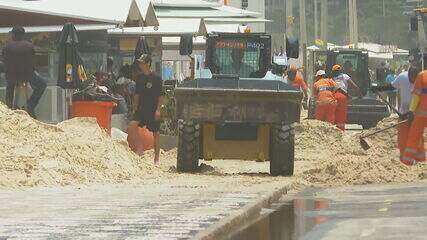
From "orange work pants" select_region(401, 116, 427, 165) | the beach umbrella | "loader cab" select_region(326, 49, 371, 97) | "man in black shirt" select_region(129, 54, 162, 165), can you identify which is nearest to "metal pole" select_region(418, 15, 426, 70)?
"loader cab" select_region(326, 49, 371, 97)

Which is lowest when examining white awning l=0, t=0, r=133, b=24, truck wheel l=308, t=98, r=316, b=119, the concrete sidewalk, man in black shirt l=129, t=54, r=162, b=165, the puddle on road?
truck wheel l=308, t=98, r=316, b=119

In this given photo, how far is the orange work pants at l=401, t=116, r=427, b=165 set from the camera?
21172 millimetres

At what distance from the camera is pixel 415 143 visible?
2128 cm

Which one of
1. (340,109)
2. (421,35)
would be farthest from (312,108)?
(421,35)

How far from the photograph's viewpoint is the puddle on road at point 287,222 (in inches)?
508

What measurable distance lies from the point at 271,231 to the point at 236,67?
38.4 ft

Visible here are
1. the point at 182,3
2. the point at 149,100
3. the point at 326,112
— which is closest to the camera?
the point at 149,100

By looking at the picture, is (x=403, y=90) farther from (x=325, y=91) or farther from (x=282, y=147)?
(x=282, y=147)

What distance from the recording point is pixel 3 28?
27422 mm

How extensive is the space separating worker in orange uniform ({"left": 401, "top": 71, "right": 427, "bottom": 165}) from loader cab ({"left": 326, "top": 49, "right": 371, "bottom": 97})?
68.1 ft

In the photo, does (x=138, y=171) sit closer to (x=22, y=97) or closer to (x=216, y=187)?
(x=216, y=187)

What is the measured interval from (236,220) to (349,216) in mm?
1627

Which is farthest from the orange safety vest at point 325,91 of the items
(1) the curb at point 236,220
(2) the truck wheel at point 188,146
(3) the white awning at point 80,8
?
(1) the curb at point 236,220

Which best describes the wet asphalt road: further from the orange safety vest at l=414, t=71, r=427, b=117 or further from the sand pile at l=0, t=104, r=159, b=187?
the sand pile at l=0, t=104, r=159, b=187
